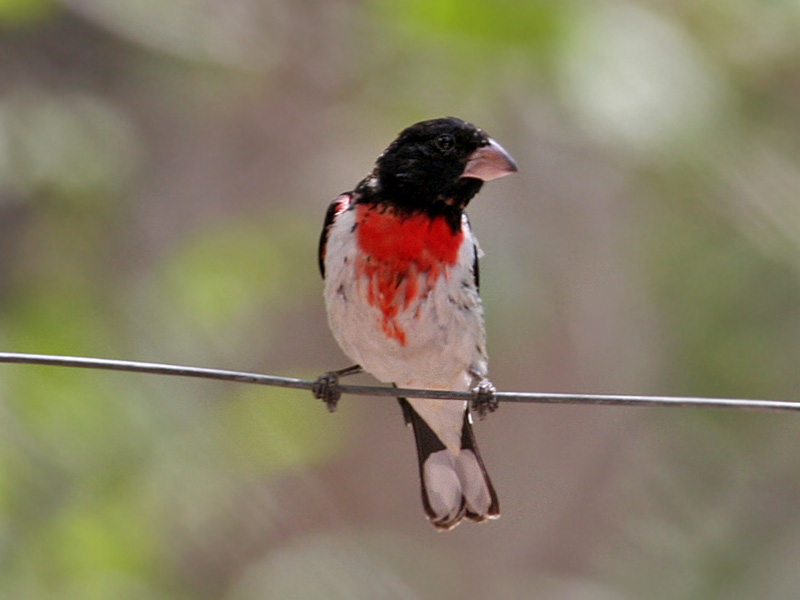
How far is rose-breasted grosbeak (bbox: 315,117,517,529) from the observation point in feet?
11.5

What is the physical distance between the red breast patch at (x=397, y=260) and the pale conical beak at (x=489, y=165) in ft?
0.66

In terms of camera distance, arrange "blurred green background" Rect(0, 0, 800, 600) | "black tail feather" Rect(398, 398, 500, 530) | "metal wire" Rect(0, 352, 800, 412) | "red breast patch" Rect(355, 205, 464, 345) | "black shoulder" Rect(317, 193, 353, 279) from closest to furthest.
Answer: "metal wire" Rect(0, 352, 800, 412) → "red breast patch" Rect(355, 205, 464, 345) → "black shoulder" Rect(317, 193, 353, 279) → "black tail feather" Rect(398, 398, 500, 530) → "blurred green background" Rect(0, 0, 800, 600)

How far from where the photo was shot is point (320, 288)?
6.86m

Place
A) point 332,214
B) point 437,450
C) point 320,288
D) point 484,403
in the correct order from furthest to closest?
1. point 320,288
2. point 437,450
3. point 332,214
4. point 484,403

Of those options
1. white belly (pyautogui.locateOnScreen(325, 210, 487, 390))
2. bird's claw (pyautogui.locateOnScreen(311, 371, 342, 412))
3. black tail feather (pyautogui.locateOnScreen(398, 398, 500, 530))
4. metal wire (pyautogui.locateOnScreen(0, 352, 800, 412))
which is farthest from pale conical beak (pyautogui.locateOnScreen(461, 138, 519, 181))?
metal wire (pyautogui.locateOnScreen(0, 352, 800, 412))

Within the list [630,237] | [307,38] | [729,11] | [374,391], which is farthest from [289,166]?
[374,391]

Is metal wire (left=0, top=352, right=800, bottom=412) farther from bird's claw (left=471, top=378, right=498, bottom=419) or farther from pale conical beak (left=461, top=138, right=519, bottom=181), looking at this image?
→ pale conical beak (left=461, top=138, right=519, bottom=181)

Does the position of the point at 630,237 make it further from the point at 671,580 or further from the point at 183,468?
the point at 183,468

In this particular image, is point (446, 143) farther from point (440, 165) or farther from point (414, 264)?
point (414, 264)

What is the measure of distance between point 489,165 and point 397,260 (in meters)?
0.39

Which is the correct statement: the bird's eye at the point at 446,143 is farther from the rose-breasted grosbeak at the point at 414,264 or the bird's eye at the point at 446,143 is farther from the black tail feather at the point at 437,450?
the black tail feather at the point at 437,450

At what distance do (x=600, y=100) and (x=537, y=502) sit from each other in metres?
4.29

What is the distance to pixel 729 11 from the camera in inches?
221

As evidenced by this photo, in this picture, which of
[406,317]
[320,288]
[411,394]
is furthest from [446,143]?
[320,288]
